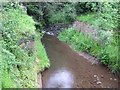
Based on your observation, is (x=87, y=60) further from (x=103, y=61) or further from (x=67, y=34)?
(x=67, y=34)

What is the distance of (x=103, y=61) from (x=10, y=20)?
12.1 feet

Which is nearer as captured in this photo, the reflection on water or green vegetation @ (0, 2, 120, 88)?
green vegetation @ (0, 2, 120, 88)

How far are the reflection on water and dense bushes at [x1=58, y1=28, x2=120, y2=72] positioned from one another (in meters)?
1.39

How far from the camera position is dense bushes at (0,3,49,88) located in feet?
19.1

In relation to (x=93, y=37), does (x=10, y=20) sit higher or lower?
higher

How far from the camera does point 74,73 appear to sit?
8.86 metres

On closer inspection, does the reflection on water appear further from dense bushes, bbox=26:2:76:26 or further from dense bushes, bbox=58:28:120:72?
dense bushes, bbox=26:2:76:26

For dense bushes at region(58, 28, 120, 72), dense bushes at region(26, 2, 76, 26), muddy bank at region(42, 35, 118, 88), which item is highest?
dense bushes at region(26, 2, 76, 26)

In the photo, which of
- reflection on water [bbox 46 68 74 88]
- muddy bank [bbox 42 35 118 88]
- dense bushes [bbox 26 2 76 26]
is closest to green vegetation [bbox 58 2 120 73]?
muddy bank [bbox 42 35 118 88]

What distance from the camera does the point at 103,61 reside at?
31.3ft

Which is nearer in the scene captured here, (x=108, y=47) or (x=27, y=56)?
(x=27, y=56)

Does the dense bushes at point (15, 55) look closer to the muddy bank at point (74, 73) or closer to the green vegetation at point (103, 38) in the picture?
the muddy bank at point (74, 73)

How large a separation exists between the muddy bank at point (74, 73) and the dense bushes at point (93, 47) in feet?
0.97

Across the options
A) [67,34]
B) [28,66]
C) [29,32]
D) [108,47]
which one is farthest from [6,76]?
[67,34]
